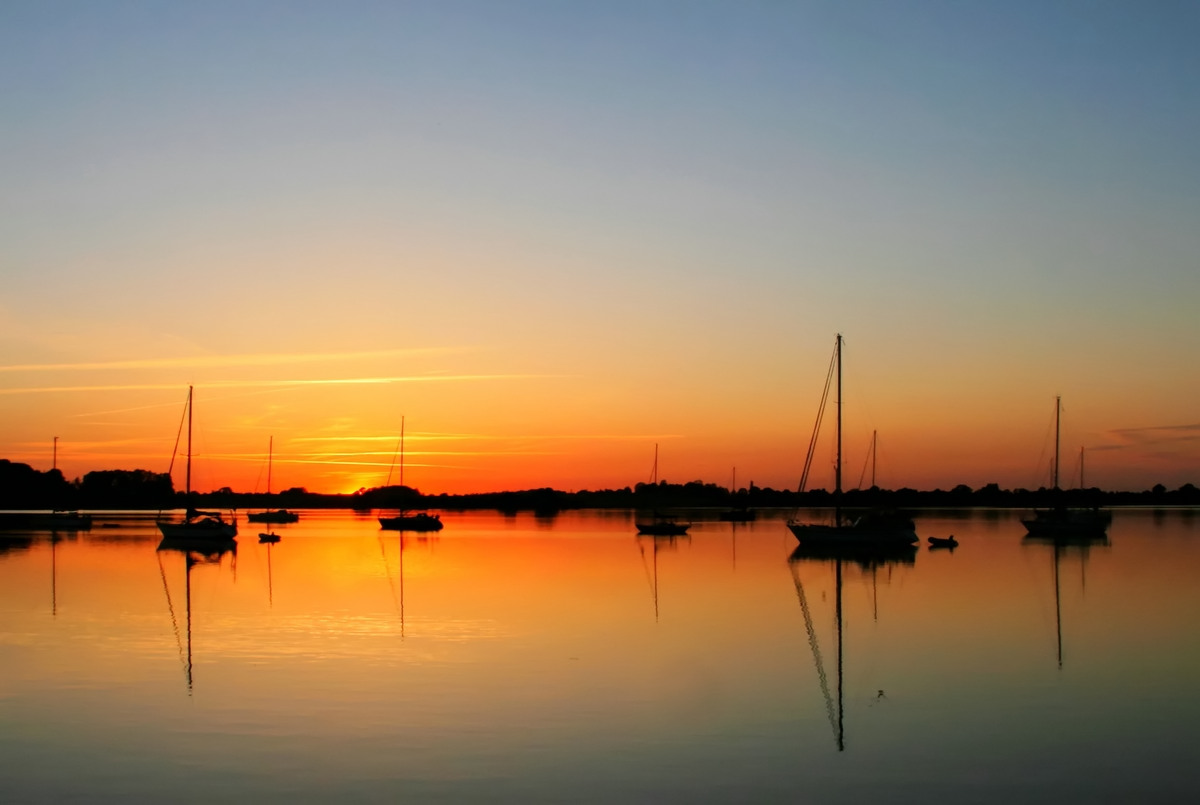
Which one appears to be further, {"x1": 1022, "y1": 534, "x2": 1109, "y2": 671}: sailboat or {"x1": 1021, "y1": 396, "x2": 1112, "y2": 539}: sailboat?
{"x1": 1021, "y1": 396, "x2": 1112, "y2": 539}: sailboat

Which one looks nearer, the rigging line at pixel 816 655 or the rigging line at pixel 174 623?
the rigging line at pixel 816 655

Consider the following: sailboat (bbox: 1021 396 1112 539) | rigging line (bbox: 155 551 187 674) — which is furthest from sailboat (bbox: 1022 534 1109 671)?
rigging line (bbox: 155 551 187 674)

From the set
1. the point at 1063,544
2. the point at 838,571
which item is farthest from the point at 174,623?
the point at 1063,544

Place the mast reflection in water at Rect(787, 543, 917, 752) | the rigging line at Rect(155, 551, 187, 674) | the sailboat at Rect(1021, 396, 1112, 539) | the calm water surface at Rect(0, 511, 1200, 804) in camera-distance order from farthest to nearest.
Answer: the sailboat at Rect(1021, 396, 1112, 539) → the rigging line at Rect(155, 551, 187, 674) → the mast reflection in water at Rect(787, 543, 917, 752) → the calm water surface at Rect(0, 511, 1200, 804)

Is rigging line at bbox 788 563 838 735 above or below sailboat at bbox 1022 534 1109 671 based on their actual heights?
above

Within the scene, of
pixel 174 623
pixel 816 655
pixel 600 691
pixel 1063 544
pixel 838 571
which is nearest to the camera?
pixel 600 691

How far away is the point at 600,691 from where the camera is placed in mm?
20047

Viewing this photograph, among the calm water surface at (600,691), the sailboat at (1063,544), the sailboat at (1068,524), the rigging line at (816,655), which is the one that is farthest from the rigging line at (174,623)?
the sailboat at (1068,524)

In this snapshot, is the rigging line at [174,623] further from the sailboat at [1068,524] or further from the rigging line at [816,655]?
the sailboat at [1068,524]

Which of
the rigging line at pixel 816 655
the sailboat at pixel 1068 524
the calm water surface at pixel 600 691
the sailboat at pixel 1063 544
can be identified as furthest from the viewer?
the sailboat at pixel 1068 524

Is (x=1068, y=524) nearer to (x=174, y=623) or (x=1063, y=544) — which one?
(x=1063, y=544)

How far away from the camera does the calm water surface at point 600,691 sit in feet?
46.3

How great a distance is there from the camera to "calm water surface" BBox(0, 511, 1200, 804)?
14.1 metres

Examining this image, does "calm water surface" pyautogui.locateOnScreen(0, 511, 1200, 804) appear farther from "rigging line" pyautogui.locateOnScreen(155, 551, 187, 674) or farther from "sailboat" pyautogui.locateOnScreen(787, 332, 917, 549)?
"sailboat" pyautogui.locateOnScreen(787, 332, 917, 549)
